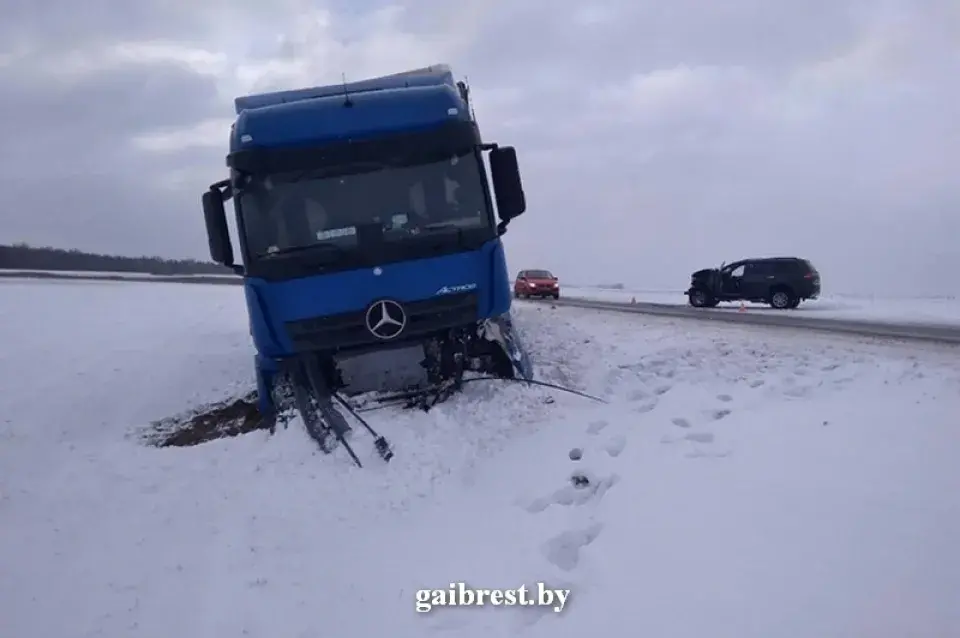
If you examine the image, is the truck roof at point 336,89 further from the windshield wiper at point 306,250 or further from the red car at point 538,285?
the red car at point 538,285

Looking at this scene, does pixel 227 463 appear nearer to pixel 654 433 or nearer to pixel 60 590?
pixel 60 590

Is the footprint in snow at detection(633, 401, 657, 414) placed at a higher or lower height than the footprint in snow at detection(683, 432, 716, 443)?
higher

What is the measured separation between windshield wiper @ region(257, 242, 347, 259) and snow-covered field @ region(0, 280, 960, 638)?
5.84 ft

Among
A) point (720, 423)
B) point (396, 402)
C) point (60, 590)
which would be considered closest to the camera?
point (60, 590)

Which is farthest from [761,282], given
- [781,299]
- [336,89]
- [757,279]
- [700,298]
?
[336,89]

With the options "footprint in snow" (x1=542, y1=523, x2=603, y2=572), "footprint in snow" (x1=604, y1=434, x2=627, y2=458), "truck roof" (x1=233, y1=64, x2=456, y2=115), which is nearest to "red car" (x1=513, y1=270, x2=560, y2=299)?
"truck roof" (x1=233, y1=64, x2=456, y2=115)

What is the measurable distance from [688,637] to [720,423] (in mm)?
3045

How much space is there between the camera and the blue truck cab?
8.53 metres

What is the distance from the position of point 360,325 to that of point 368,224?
1077mm

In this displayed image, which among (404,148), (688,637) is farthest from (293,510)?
(404,148)

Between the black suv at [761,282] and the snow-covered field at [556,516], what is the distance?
753 inches

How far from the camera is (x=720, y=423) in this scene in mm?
7160

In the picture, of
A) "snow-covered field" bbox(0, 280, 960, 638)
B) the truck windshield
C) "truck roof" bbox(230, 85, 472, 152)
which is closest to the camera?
"snow-covered field" bbox(0, 280, 960, 638)

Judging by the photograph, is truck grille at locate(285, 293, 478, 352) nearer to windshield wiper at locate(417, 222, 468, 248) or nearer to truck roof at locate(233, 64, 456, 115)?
windshield wiper at locate(417, 222, 468, 248)
